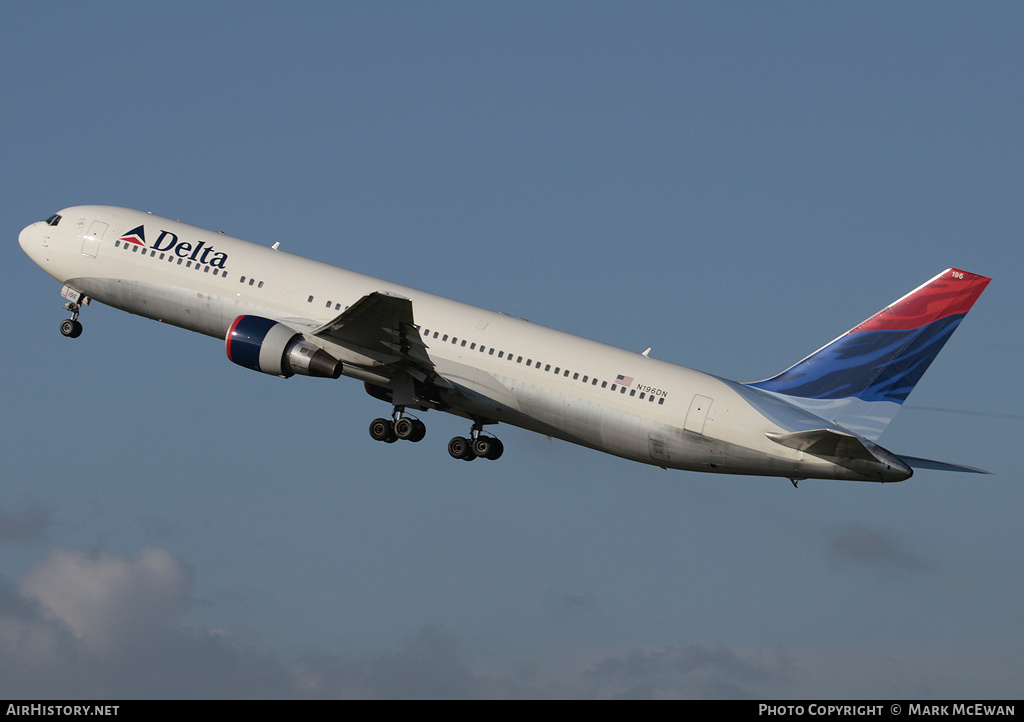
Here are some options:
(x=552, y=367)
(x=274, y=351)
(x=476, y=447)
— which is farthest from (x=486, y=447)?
(x=274, y=351)

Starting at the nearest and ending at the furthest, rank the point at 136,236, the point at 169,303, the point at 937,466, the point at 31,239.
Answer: the point at 937,466 → the point at 169,303 → the point at 136,236 → the point at 31,239

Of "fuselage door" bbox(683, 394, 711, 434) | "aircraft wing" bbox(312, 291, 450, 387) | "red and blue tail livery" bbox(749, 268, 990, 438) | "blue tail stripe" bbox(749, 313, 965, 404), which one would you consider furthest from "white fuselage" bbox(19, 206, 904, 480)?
"blue tail stripe" bbox(749, 313, 965, 404)

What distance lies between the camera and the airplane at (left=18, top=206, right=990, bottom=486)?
129 feet

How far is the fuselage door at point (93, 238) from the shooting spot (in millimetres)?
46594

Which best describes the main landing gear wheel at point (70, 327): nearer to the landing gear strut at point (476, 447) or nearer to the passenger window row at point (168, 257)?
the passenger window row at point (168, 257)

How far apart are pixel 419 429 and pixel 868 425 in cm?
1543

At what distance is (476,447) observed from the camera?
45.9 meters

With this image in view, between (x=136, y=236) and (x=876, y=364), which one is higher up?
(x=136, y=236)

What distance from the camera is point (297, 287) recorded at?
43875mm

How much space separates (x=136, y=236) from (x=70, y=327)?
540 cm

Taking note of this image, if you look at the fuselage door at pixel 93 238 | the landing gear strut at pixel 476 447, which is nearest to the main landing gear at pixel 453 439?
the landing gear strut at pixel 476 447

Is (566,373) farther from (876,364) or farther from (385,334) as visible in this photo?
(876,364)
